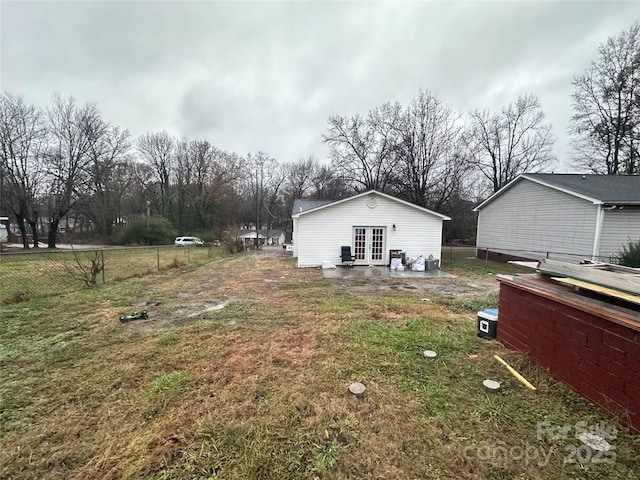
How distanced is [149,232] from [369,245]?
29533 mm

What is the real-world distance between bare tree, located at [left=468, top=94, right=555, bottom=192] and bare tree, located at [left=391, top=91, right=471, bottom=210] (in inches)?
112

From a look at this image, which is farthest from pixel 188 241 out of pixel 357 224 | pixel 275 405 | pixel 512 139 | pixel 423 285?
pixel 512 139

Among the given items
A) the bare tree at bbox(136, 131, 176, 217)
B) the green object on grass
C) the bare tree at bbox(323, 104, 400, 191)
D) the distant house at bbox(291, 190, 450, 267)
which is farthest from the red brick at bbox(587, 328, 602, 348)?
the bare tree at bbox(136, 131, 176, 217)

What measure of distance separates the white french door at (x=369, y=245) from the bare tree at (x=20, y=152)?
88.3 ft

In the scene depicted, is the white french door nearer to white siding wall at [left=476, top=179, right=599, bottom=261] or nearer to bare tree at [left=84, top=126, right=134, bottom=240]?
white siding wall at [left=476, top=179, right=599, bottom=261]

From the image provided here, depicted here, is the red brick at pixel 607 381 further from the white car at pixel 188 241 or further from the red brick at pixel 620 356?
the white car at pixel 188 241

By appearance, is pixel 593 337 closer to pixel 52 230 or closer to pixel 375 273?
pixel 375 273

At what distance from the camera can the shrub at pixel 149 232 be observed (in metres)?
30.8

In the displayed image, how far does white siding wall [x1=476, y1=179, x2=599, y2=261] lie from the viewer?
10.2 meters

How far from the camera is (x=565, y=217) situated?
35.7 feet

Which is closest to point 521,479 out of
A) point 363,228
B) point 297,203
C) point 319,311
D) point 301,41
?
point 319,311

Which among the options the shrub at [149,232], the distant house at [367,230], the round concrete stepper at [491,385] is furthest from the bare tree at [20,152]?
the round concrete stepper at [491,385]

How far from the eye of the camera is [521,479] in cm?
158

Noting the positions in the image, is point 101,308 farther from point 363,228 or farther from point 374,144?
point 374,144
